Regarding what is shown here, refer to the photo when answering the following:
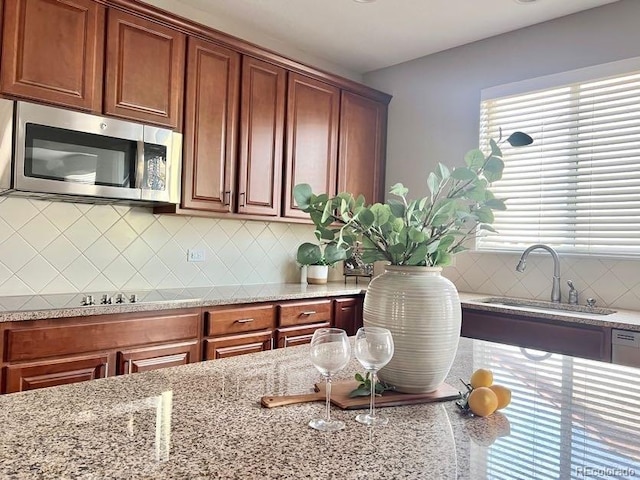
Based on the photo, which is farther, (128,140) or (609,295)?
(609,295)

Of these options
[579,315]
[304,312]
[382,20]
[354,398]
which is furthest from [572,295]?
[354,398]

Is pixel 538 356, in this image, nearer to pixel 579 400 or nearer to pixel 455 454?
pixel 579 400

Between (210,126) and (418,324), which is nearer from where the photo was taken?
(418,324)

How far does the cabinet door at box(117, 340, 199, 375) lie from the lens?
229cm

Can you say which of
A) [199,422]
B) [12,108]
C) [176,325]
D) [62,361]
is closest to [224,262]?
[176,325]

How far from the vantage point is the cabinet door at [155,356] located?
7.53 feet

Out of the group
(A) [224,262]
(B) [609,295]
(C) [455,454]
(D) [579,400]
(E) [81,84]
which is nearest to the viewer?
(C) [455,454]

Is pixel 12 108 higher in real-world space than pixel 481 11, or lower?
lower

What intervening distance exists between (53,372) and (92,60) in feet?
5.08

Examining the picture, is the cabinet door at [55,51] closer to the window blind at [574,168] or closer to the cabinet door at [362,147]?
the cabinet door at [362,147]

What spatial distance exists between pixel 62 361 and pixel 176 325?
558 millimetres

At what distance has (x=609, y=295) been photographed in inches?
114

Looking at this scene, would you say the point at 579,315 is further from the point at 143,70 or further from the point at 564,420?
the point at 143,70

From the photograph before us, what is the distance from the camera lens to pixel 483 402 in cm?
97
